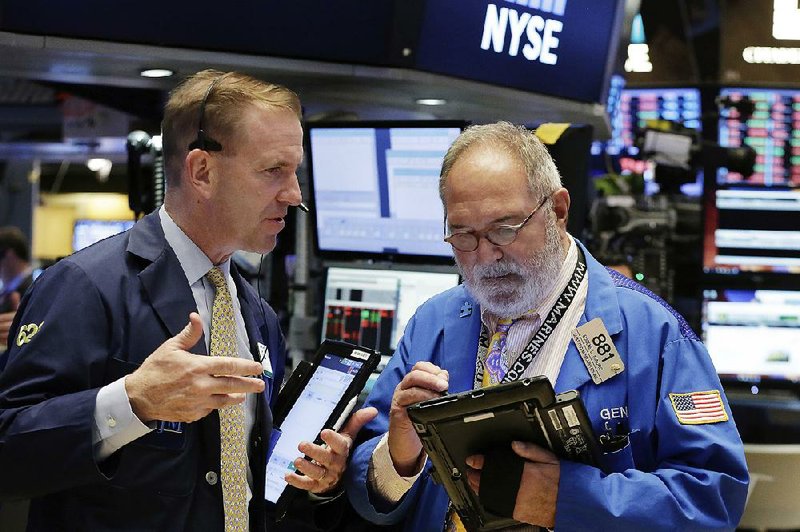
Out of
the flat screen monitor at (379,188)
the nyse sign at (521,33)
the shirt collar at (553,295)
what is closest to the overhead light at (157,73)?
the flat screen monitor at (379,188)

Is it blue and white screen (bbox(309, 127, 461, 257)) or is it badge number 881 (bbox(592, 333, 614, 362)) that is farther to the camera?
blue and white screen (bbox(309, 127, 461, 257))

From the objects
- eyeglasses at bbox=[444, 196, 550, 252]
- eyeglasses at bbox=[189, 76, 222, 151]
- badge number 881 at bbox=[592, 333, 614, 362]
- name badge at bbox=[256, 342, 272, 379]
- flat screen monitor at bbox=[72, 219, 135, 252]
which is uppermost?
eyeglasses at bbox=[189, 76, 222, 151]

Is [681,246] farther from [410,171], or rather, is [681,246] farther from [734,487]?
[734,487]

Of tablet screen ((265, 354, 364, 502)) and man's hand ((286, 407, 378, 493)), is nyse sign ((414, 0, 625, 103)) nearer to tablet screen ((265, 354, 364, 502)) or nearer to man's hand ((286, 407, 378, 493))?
tablet screen ((265, 354, 364, 502))

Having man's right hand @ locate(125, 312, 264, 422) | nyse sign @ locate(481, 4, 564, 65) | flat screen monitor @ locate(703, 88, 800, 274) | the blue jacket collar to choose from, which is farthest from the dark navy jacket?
flat screen monitor @ locate(703, 88, 800, 274)

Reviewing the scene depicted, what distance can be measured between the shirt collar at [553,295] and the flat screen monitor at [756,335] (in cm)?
525

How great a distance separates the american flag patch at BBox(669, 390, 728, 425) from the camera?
2061 millimetres

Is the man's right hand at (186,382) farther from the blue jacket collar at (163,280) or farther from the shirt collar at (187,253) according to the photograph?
the shirt collar at (187,253)

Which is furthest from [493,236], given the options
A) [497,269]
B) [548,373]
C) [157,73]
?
[157,73]

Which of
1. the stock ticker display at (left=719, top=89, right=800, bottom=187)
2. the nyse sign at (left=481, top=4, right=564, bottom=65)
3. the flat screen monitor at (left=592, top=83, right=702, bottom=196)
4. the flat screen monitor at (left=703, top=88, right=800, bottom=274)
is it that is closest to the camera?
the nyse sign at (left=481, top=4, right=564, bottom=65)

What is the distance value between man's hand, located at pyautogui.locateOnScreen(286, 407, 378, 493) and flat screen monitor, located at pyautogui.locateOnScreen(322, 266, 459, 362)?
1634mm

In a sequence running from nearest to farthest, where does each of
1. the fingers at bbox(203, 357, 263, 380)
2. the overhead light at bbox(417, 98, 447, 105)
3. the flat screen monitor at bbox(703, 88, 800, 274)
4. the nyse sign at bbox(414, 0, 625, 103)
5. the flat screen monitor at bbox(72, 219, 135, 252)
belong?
the fingers at bbox(203, 357, 263, 380)
the nyse sign at bbox(414, 0, 625, 103)
the overhead light at bbox(417, 98, 447, 105)
the flat screen monitor at bbox(703, 88, 800, 274)
the flat screen monitor at bbox(72, 219, 135, 252)

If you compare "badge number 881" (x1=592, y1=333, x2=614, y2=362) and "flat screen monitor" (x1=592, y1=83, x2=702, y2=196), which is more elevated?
"flat screen monitor" (x1=592, y1=83, x2=702, y2=196)

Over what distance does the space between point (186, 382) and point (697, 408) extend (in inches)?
37.7
